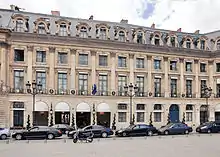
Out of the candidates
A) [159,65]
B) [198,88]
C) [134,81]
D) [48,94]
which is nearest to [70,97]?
[48,94]

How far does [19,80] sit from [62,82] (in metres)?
5.66

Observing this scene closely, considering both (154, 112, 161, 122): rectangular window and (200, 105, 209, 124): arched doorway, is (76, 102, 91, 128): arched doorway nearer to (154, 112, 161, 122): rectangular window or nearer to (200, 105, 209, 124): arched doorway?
(154, 112, 161, 122): rectangular window

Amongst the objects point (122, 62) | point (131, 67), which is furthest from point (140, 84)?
point (122, 62)

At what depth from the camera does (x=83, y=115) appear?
155ft

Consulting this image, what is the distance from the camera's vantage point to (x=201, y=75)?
54375mm

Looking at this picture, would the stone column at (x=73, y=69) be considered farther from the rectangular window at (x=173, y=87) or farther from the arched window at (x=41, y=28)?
the rectangular window at (x=173, y=87)

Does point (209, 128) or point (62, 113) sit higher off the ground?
point (62, 113)

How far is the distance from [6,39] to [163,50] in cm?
2297

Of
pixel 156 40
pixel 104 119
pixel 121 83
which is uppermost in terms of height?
pixel 156 40

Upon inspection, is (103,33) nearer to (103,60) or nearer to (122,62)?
(103,60)

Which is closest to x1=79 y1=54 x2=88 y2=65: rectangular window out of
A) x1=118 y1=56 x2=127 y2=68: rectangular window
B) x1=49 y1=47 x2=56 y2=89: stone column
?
x1=49 y1=47 x2=56 y2=89: stone column

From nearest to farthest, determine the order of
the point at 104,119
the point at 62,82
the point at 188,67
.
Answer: the point at 62,82 → the point at 104,119 → the point at 188,67

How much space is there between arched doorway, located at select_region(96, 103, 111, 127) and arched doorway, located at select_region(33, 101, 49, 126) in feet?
23.2

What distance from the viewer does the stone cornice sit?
44344 mm
